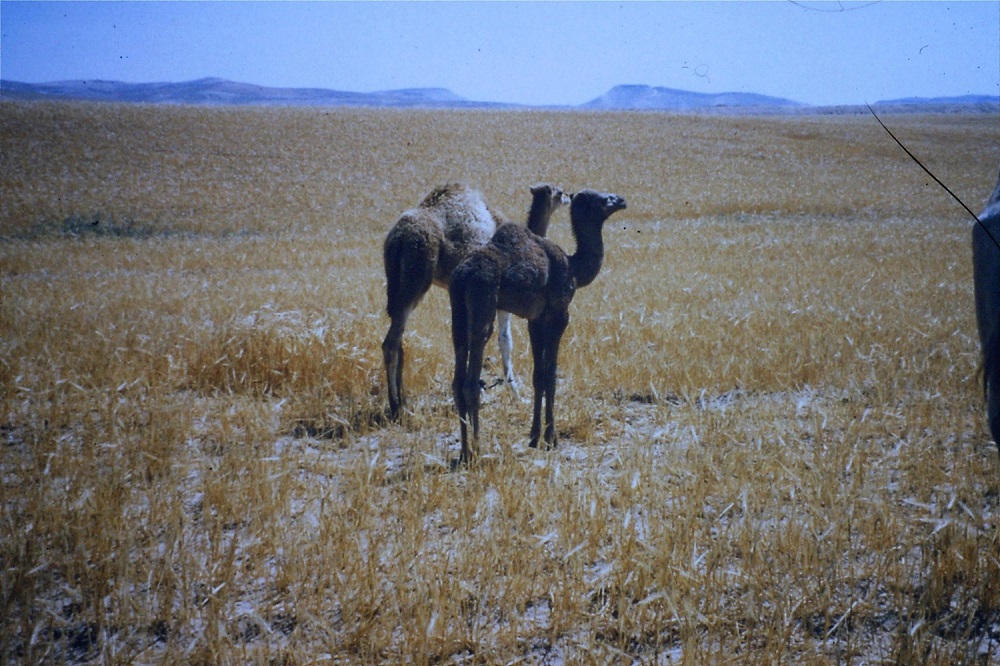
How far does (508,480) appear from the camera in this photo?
188 inches

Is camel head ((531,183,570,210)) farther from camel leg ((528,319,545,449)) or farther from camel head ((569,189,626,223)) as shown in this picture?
camel leg ((528,319,545,449))

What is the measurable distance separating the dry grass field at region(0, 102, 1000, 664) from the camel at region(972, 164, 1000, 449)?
95cm

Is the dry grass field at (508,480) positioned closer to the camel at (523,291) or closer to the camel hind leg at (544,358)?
the camel hind leg at (544,358)

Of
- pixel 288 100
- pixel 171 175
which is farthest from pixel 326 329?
pixel 288 100

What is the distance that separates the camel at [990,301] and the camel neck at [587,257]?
287 cm

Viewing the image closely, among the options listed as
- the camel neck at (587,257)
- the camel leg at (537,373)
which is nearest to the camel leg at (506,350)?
the camel leg at (537,373)

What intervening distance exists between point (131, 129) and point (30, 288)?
112 feet

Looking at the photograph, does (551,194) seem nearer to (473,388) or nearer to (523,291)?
(523,291)

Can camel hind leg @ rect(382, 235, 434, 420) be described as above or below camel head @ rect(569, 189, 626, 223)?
below

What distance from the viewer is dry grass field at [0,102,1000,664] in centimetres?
325

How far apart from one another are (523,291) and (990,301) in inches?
115

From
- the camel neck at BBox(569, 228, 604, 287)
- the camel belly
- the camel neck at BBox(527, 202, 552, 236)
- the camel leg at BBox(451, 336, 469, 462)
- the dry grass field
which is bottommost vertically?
the dry grass field

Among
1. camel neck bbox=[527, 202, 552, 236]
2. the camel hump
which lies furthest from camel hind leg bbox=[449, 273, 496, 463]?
the camel hump

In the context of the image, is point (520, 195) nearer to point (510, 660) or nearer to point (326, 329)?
point (326, 329)
